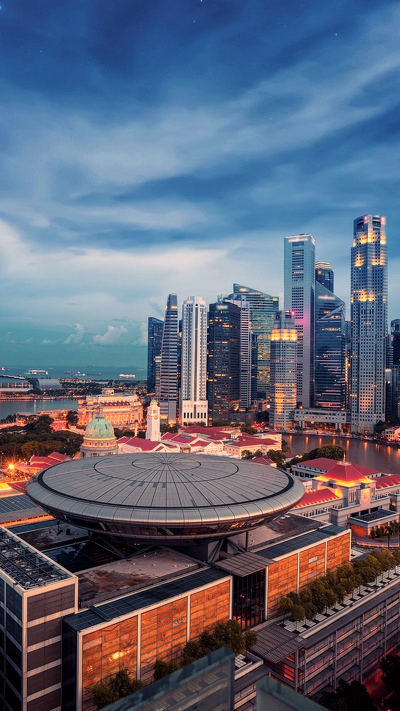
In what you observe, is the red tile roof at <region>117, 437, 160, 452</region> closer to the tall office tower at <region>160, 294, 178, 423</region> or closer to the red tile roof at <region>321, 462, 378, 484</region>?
A: the red tile roof at <region>321, 462, 378, 484</region>

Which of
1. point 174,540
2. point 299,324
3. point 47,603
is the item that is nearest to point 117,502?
point 174,540

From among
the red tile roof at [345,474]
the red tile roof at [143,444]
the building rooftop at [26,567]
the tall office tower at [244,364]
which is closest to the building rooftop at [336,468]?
the red tile roof at [345,474]

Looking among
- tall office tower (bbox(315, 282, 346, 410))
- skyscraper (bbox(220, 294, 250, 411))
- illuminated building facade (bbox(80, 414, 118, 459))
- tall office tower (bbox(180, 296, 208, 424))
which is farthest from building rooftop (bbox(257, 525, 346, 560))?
tall office tower (bbox(315, 282, 346, 410))

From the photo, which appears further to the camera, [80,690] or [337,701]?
[337,701]

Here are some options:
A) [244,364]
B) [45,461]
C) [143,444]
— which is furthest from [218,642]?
[244,364]

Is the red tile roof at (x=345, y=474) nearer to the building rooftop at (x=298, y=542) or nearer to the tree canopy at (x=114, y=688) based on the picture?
the building rooftop at (x=298, y=542)

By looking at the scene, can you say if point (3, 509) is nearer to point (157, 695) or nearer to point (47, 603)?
point (47, 603)
